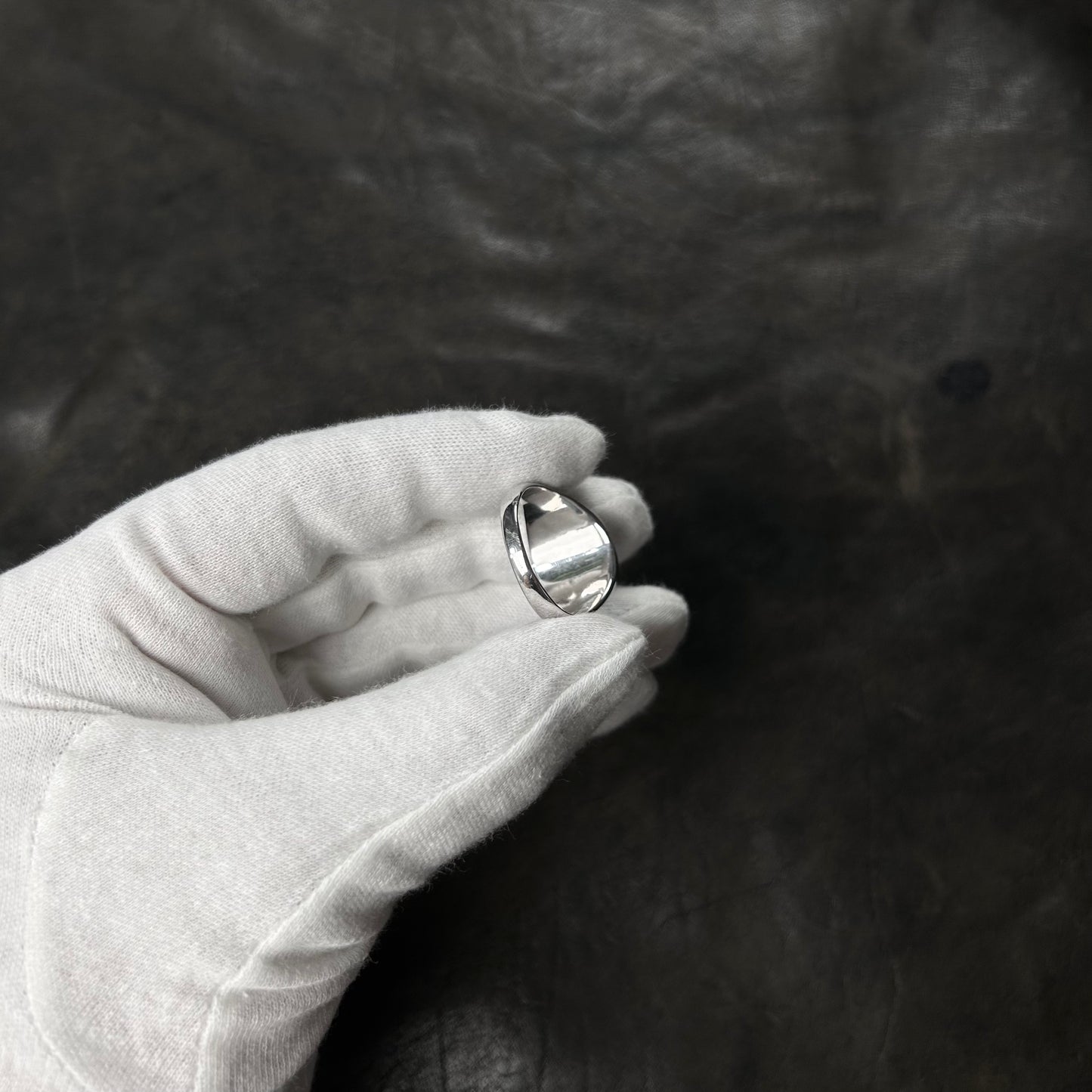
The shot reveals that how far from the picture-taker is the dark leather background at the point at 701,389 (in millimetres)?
585

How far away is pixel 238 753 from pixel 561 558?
0.21m

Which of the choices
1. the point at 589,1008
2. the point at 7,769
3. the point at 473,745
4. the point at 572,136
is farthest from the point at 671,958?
the point at 572,136

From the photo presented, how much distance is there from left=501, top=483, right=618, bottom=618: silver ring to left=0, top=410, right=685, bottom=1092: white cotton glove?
24 mm

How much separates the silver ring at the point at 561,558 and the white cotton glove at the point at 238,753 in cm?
2

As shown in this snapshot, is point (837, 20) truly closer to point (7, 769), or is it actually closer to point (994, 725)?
point (994, 725)

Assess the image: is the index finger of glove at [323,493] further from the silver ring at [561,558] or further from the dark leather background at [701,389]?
the dark leather background at [701,389]

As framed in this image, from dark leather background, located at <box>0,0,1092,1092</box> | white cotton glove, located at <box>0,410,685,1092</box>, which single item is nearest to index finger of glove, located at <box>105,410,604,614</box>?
white cotton glove, located at <box>0,410,685,1092</box>

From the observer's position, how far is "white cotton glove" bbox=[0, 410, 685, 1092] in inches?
17.4

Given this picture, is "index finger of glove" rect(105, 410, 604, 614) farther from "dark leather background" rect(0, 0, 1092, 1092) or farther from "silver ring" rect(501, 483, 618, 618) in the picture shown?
"dark leather background" rect(0, 0, 1092, 1092)

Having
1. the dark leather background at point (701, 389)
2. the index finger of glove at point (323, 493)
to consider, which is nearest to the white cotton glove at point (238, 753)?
the index finger of glove at point (323, 493)

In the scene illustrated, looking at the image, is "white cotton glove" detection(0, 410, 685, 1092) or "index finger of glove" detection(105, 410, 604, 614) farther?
"index finger of glove" detection(105, 410, 604, 614)

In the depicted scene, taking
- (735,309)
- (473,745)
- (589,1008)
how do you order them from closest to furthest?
(473,745)
(589,1008)
(735,309)

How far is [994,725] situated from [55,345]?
0.71m

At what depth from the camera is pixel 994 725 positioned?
63 centimetres
